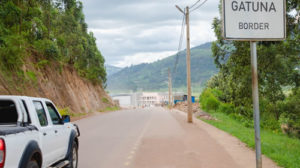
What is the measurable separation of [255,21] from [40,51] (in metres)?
29.7

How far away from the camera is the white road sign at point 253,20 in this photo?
5707 mm

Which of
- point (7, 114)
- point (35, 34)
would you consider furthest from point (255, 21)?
point (35, 34)

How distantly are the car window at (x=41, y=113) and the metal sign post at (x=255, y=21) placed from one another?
11.9 ft

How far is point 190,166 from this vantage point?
9664 mm

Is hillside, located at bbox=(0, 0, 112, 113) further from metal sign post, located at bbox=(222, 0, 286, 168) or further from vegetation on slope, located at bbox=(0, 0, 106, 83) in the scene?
metal sign post, located at bbox=(222, 0, 286, 168)

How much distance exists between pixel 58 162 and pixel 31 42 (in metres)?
25.3

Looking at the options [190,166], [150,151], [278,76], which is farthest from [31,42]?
[190,166]

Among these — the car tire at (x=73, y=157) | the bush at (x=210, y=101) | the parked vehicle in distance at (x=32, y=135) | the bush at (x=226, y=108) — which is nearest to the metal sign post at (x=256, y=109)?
the parked vehicle in distance at (x=32, y=135)

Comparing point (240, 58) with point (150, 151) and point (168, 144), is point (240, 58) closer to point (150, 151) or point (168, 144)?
point (168, 144)

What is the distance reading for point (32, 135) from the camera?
5898mm

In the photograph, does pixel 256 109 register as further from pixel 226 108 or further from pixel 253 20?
pixel 226 108

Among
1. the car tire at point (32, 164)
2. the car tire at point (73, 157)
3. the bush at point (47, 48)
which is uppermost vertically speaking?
the bush at point (47, 48)

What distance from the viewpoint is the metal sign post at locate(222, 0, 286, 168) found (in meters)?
5.70

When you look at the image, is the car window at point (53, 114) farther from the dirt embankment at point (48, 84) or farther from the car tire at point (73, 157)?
the dirt embankment at point (48, 84)
